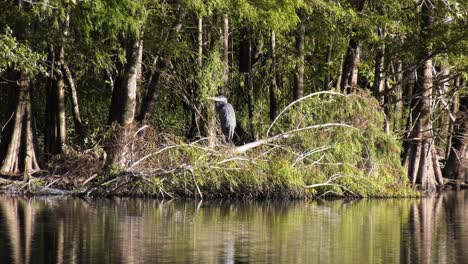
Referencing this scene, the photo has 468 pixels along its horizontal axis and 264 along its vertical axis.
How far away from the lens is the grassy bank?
22672 millimetres

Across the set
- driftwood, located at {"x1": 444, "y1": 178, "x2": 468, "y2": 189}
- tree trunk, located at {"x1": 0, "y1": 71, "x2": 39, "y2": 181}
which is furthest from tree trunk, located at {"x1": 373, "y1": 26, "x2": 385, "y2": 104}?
tree trunk, located at {"x1": 0, "y1": 71, "x2": 39, "y2": 181}

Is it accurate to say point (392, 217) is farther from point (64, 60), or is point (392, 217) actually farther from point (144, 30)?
point (64, 60)

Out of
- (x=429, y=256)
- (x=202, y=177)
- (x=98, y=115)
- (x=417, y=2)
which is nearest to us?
(x=429, y=256)

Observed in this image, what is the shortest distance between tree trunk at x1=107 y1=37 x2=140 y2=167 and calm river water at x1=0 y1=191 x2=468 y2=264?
119cm

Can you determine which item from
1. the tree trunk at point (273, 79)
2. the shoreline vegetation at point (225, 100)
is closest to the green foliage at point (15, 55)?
the shoreline vegetation at point (225, 100)

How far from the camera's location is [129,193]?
22875 mm

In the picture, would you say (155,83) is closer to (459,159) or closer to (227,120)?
(227,120)

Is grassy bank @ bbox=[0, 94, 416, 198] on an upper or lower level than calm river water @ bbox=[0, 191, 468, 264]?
upper

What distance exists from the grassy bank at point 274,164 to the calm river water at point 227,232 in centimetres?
63

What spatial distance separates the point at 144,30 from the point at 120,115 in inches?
79.4

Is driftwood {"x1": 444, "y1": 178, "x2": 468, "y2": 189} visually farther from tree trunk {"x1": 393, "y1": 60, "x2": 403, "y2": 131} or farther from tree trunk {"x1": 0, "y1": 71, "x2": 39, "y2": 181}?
tree trunk {"x1": 0, "y1": 71, "x2": 39, "y2": 181}

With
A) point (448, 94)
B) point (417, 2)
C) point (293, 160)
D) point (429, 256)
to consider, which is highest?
point (417, 2)

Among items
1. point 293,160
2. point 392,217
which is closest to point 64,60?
point 293,160

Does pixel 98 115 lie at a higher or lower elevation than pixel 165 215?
higher
